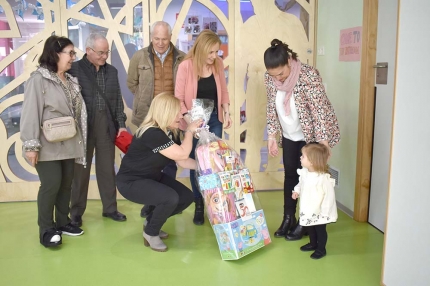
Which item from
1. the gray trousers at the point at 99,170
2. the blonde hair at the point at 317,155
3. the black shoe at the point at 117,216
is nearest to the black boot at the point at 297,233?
the blonde hair at the point at 317,155

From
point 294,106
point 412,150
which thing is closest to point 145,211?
point 294,106

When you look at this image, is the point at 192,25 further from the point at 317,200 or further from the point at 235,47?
the point at 317,200

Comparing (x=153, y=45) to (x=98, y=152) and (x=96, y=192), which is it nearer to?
(x=98, y=152)

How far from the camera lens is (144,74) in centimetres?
395

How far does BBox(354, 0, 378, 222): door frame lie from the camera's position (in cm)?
368

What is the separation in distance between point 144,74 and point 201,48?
A: 0.65 m

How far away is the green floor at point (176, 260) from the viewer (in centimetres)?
291

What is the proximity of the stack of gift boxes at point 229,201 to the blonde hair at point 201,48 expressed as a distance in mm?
665

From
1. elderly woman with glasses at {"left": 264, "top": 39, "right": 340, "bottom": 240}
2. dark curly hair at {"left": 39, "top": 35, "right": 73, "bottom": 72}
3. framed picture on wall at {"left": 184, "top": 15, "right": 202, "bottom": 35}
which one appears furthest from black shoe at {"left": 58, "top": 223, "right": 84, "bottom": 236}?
framed picture on wall at {"left": 184, "top": 15, "right": 202, "bottom": 35}

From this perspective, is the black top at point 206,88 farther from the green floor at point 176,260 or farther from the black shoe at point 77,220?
the black shoe at point 77,220

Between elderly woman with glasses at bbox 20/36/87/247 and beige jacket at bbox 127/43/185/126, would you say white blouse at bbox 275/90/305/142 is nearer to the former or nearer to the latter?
beige jacket at bbox 127/43/185/126

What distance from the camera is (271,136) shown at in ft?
11.5

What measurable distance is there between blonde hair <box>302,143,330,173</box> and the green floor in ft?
2.12

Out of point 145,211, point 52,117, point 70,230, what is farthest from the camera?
point 145,211
